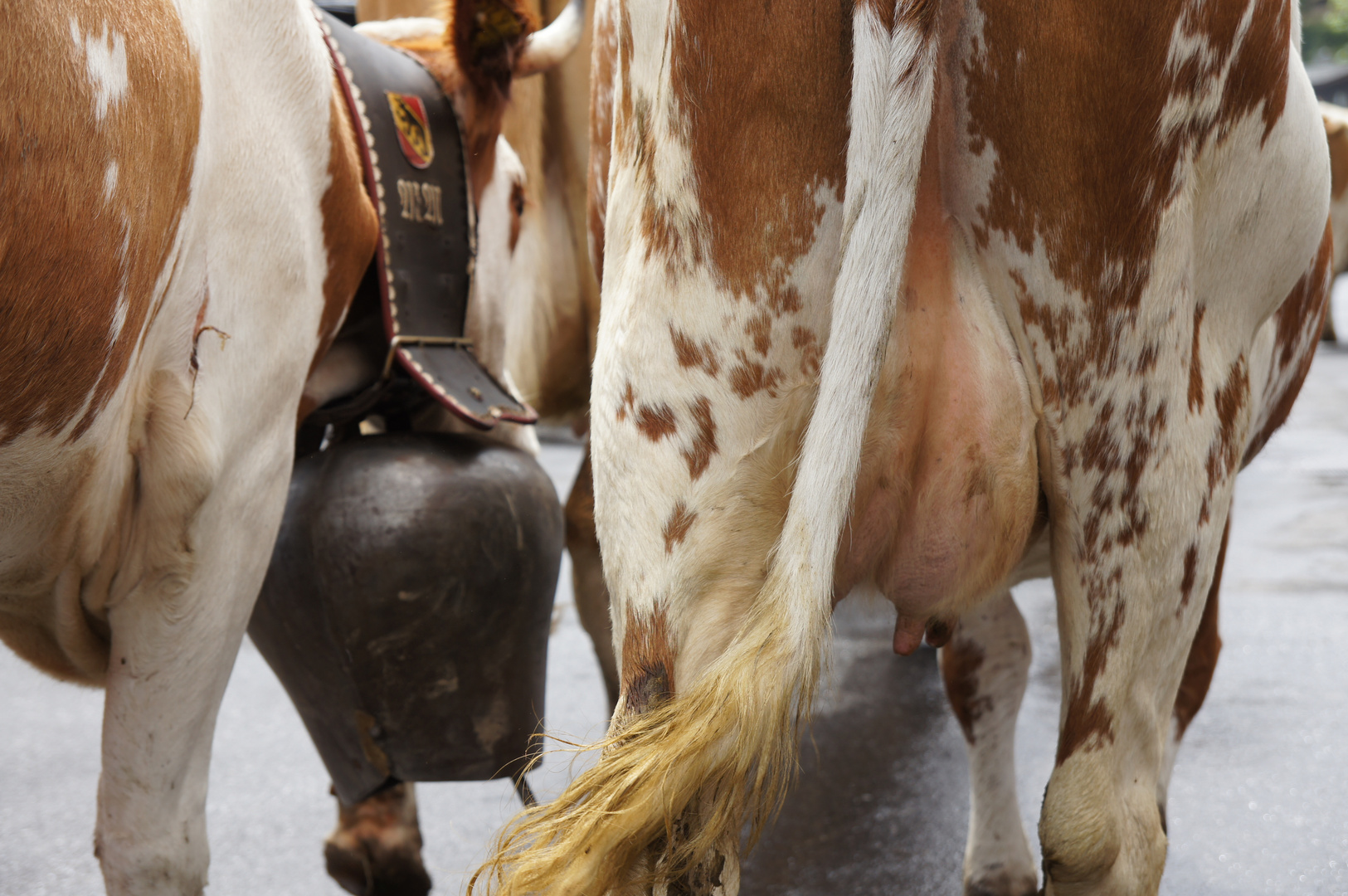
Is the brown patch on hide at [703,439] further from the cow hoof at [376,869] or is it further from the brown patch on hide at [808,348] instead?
the cow hoof at [376,869]

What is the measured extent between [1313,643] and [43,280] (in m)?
3.21

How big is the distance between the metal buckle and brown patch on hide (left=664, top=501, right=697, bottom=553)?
2.32ft

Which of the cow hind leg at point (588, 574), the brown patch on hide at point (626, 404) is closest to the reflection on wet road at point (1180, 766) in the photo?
the brown patch on hide at point (626, 404)

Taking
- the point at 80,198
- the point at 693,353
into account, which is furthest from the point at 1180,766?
the point at 80,198

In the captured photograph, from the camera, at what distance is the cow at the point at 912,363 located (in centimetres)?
90

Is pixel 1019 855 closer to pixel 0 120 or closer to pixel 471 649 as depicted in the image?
pixel 471 649

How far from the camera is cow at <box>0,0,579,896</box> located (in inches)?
36.8

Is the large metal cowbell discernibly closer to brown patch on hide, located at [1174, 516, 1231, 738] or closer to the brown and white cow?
the brown and white cow

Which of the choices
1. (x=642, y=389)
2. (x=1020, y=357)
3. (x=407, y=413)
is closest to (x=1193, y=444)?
(x=1020, y=357)

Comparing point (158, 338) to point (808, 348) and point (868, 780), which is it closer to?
point (808, 348)

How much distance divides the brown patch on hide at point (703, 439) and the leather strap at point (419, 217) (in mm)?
647

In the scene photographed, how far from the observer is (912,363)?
970 millimetres

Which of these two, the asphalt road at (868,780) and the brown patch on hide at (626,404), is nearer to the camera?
the brown patch on hide at (626,404)

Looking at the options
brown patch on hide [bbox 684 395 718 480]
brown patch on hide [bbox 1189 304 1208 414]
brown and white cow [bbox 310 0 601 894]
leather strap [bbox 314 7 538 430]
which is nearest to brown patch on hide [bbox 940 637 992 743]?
brown and white cow [bbox 310 0 601 894]
